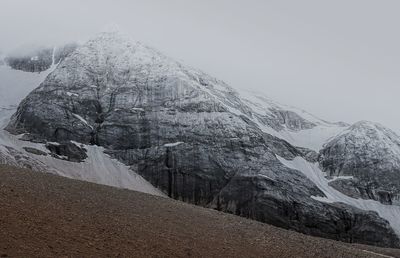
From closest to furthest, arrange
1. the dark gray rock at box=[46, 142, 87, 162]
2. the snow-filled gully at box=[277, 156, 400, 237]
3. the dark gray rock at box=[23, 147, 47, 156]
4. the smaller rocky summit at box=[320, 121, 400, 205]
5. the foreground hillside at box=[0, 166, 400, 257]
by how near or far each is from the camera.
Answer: the foreground hillside at box=[0, 166, 400, 257], the dark gray rock at box=[23, 147, 47, 156], the dark gray rock at box=[46, 142, 87, 162], the snow-filled gully at box=[277, 156, 400, 237], the smaller rocky summit at box=[320, 121, 400, 205]

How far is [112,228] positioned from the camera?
3291cm

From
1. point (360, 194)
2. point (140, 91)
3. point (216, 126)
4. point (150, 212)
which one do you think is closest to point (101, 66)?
→ point (140, 91)

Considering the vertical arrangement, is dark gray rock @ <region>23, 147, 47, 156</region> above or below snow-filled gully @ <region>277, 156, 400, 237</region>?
above

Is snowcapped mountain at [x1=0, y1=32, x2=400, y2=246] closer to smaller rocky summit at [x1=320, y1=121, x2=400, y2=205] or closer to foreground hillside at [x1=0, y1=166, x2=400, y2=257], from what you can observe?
smaller rocky summit at [x1=320, y1=121, x2=400, y2=205]

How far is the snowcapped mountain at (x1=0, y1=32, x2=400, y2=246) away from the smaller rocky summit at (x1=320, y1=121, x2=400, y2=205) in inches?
47.1

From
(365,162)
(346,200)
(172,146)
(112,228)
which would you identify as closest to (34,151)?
(172,146)

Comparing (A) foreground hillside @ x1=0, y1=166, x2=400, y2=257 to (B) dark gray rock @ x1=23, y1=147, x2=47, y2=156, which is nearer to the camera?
(A) foreground hillside @ x1=0, y1=166, x2=400, y2=257

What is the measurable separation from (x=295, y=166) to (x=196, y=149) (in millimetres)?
38646

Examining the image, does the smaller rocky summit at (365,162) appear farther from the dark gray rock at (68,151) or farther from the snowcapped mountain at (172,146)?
the dark gray rock at (68,151)

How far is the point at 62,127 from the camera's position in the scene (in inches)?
5492

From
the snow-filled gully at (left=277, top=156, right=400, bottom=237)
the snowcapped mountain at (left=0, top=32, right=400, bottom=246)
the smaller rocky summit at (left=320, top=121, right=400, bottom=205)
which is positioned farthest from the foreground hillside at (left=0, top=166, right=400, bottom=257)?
the smaller rocky summit at (left=320, top=121, right=400, bottom=205)

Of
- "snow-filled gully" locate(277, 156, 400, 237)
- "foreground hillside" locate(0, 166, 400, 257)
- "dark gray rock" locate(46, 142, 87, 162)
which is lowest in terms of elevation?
"snow-filled gully" locate(277, 156, 400, 237)

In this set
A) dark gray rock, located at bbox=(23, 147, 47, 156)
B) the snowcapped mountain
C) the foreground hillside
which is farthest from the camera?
the snowcapped mountain

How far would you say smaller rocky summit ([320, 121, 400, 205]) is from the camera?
16450 cm
